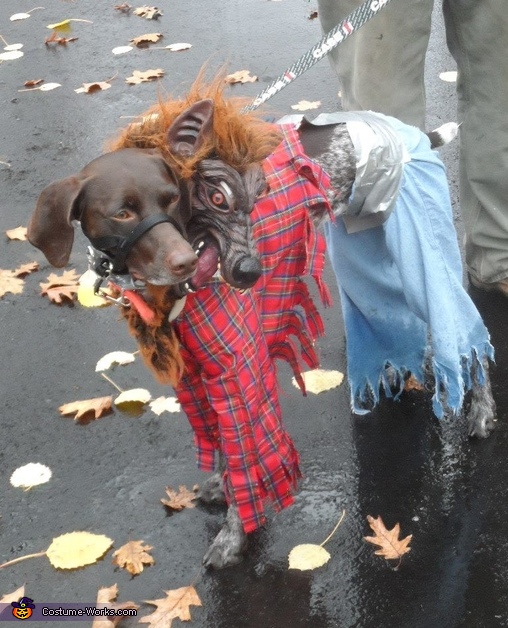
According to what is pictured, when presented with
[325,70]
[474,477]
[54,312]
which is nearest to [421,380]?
[474,477]

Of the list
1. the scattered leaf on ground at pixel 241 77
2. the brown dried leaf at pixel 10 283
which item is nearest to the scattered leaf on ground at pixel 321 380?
the brown dried leaf at pixel 10 283

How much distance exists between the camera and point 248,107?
9.17 ft

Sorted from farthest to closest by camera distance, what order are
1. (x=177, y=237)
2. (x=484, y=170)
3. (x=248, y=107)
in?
(x=484, y=170) → (x=248, y=107) → (x=177, y=237)

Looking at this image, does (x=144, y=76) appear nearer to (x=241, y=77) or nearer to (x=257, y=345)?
(x=241, y=77)

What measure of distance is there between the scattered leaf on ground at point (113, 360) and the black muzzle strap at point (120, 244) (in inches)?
67.2

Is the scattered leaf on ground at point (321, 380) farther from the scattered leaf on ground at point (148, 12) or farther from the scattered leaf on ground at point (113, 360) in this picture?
the scattered leaf on ground at point (148, 12)

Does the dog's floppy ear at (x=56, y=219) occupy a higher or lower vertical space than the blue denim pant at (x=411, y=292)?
higher

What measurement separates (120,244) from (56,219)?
0.63 ft

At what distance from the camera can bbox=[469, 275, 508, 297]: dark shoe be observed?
13.6 ft

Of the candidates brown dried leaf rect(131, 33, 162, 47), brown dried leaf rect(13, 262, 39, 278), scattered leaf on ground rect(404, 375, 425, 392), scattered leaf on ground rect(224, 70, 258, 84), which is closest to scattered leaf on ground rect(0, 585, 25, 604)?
scattered leaf on ground rect(404, 375, 425, 392)

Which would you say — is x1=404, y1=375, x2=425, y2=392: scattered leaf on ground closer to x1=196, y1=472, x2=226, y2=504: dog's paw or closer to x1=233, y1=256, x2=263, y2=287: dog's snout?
x1=196, y1=472, x2=226, y2=504: dog's paw

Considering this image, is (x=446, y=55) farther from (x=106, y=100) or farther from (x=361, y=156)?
(x=361, y=156)

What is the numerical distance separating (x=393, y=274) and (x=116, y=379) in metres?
1.41

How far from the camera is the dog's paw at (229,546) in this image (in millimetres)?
2977
